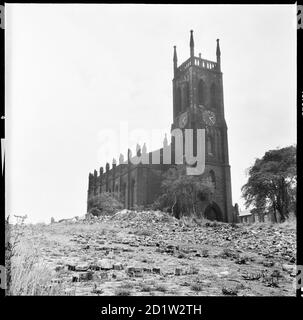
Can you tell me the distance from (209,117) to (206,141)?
2.74m

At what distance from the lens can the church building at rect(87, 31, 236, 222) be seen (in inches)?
1431

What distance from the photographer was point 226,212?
36.0 metres

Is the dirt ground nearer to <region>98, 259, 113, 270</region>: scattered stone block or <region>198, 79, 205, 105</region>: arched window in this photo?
<region>98, 259, 113, 270</region>: scattered stone block

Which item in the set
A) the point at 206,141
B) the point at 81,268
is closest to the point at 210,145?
the point at 206,141

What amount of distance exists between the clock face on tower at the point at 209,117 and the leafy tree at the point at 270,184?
28.9 ft

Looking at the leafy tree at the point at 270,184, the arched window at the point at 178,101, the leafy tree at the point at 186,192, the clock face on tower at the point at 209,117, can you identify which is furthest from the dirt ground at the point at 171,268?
the arched window at the point at 178,101

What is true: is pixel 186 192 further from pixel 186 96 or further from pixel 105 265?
pixel 105 265

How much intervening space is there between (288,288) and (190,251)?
154 inches

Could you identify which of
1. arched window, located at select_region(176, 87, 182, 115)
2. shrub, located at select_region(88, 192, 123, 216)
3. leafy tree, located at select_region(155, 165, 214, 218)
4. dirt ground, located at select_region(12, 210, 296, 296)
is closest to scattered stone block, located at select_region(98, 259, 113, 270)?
dirt ground, located at select_region(12, 210, 296, 296)

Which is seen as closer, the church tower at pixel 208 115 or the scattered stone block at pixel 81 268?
→ the scattered stone block at pixel 81 268

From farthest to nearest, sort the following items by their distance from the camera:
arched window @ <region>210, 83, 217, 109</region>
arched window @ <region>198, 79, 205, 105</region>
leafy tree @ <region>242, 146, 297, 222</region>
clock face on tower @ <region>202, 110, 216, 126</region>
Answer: arched window @ <region>210, 83, 217, 109</region>, arched window @ <region>198, 79, 205, 105</region>, clock face on tower @ <region>202, 110, 216, 126</region>, leafy tree @ <region>242, 146, 297, 222</region>

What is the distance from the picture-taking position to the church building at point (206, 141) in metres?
36.3

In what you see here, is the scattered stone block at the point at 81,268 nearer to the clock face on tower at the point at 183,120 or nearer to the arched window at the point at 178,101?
the clock face on tower at the point at 183,120
